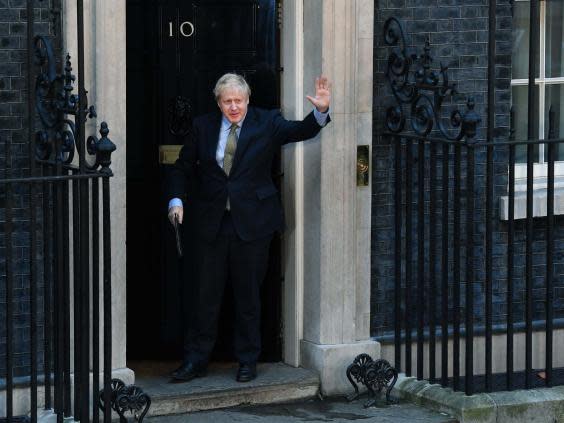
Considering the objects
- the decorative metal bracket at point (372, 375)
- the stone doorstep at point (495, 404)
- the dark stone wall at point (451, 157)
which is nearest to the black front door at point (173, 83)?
the dark stone wall at point (451, 157)

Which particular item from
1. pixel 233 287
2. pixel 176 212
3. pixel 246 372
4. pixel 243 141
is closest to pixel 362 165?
pixel 243 141

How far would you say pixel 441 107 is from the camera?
8.92 meters

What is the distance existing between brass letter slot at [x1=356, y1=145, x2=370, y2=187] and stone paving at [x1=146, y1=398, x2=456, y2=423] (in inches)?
48.6

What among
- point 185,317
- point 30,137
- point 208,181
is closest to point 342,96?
point 208,181

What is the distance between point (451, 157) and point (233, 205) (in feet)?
4.63

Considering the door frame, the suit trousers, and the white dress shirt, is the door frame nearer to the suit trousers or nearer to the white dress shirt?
the suit trousers

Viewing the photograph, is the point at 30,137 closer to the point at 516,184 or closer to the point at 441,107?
the point at 441,107

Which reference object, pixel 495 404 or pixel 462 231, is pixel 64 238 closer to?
pixel 495 404

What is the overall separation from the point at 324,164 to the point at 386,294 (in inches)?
35.5

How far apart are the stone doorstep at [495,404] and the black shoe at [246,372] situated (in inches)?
34.3

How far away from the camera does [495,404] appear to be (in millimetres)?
8258

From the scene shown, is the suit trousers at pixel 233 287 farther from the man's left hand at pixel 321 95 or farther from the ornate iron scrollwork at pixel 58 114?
the ornate iron scrollwork at pixel 58 114

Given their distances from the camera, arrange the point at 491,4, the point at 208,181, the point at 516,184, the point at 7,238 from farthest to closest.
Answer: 1. the point at 516,184
2. the point at 208,181
3. the point at 491,4
4. the point at 7,238

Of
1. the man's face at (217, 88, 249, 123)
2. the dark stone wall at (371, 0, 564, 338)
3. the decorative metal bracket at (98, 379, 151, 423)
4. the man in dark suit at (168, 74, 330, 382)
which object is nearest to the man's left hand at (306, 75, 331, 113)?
the man in dark suit at (168, 74, 330, 382)
